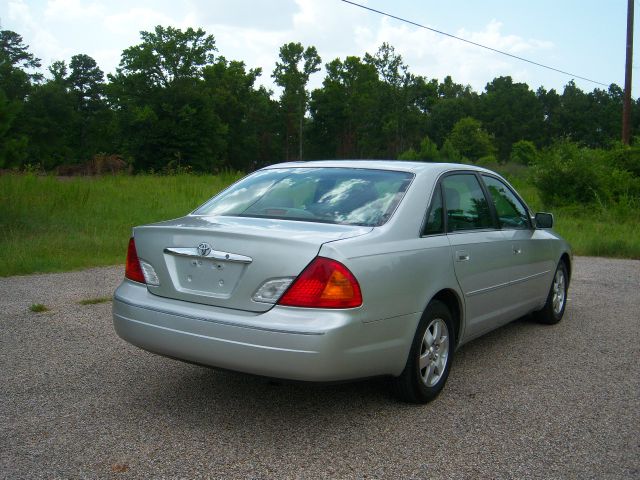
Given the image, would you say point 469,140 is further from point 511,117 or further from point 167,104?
point 167,104

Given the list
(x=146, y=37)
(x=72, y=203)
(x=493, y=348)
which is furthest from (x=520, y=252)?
(x=146, y=37)

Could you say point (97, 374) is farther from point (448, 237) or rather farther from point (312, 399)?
point (448, 237)

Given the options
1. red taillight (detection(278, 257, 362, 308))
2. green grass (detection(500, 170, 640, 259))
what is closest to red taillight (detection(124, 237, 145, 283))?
red taillight (detection(278, 257, 362, 308))

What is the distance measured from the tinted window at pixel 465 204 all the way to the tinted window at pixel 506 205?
250 millimetres

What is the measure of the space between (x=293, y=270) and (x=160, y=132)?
67284 millimetres

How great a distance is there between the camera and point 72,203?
18.2m

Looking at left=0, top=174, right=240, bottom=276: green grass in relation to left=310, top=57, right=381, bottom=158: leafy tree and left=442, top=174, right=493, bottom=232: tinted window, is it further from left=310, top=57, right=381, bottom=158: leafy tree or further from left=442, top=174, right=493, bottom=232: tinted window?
left=310, top=57, right=381, bottom=158: leafy tree

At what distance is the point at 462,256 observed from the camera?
4680 mm

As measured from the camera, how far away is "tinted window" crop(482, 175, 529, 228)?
5668 mm

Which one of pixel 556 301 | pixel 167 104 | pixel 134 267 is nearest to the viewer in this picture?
pixel 134 267

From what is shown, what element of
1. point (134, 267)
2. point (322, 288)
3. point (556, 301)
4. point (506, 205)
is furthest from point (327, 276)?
point (556, 301)

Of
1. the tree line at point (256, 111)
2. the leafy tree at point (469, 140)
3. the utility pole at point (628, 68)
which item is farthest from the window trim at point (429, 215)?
the leafy tree at point (469, 140)

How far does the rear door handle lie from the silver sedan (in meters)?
0.02

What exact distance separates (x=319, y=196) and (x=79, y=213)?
46.7ft
